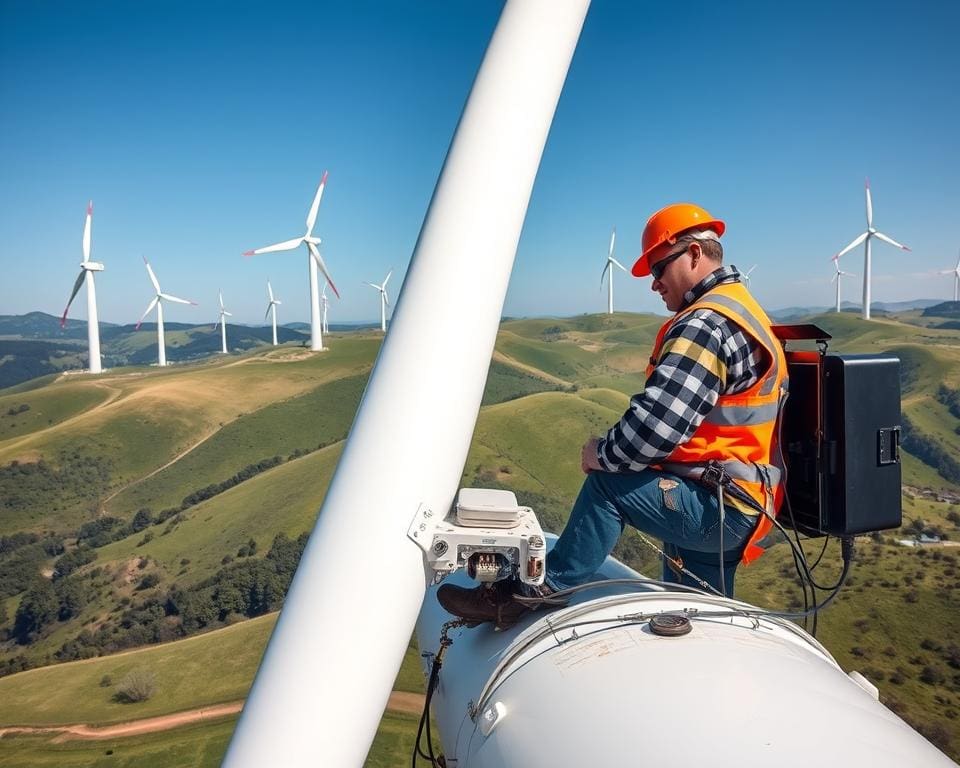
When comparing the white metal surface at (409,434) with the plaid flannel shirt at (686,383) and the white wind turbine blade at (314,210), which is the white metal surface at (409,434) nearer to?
the plaid flannel shirt at (686,383)

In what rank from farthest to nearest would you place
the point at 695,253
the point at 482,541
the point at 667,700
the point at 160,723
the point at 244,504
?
the point at 244,504
the point at 160,723
the point at 695,253
the point at 482,541
the point at 667,700

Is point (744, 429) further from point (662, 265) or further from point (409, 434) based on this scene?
point (409, 434)

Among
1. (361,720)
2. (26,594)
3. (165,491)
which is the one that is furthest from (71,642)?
(361,720)

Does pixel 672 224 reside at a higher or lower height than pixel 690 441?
higher

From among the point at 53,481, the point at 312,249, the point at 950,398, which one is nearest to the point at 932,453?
the point at 950,398

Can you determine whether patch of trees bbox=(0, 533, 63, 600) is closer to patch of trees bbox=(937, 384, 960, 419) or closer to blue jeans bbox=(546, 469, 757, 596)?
blue jeans bbox=(546, 469, 757, 596)

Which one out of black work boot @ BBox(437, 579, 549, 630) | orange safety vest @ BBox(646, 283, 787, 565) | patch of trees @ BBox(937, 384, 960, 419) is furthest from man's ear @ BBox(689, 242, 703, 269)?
patch of trees @ BBox(937, 384, 960, 419)

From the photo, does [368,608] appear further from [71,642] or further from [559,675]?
[71,642]
